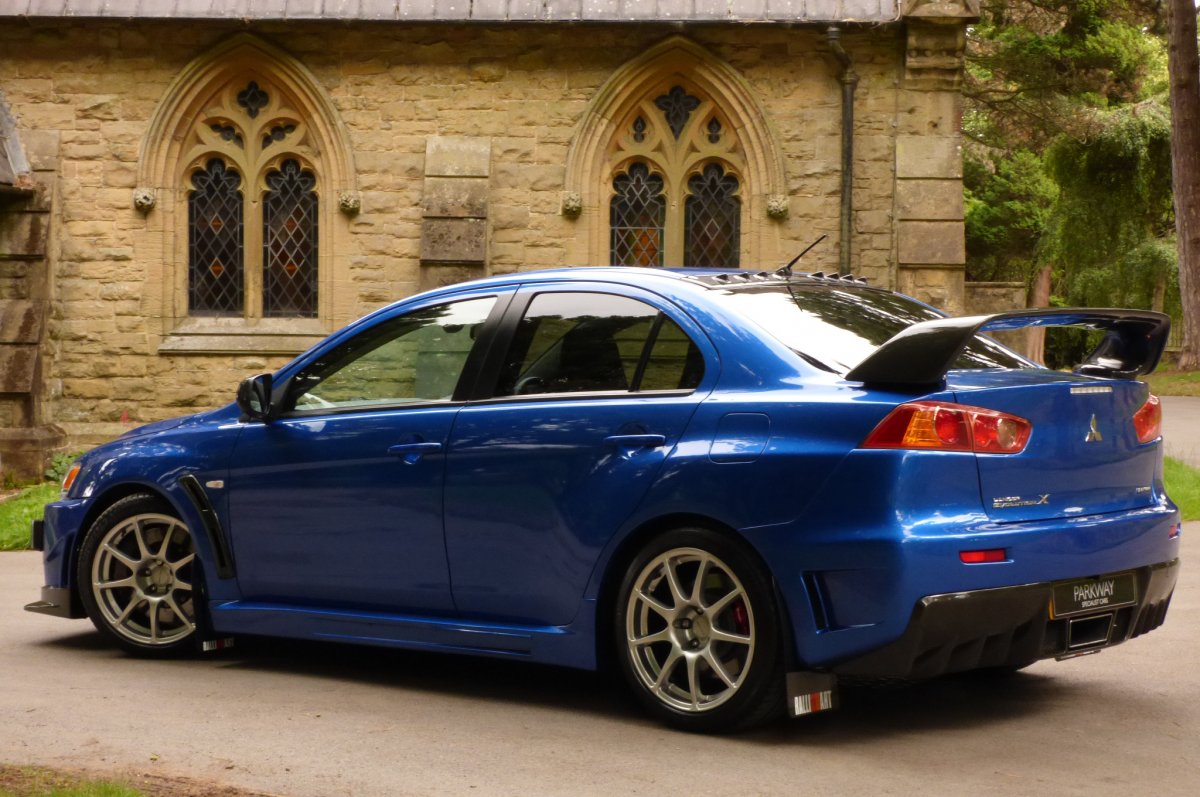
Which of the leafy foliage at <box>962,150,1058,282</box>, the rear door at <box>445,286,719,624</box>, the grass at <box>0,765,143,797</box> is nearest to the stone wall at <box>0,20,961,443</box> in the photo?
the rear door at <box>445,286,719,624</box>

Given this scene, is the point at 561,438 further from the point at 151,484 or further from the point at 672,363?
the point at 151,484

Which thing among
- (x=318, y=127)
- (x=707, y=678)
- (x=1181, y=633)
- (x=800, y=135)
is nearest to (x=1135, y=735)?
(x=707, y=678)

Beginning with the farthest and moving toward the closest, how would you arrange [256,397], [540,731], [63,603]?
[63,603]
[256,397]
[540,731]

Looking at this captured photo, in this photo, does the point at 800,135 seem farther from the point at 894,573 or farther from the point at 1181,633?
the point at 894,573

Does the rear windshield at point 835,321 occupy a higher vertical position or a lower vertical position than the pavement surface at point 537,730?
higher

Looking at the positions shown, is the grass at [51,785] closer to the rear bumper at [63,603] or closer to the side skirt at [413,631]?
the side skirt at [413,631]

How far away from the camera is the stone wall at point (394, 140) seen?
15828 millimetres

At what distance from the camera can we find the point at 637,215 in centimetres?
1655

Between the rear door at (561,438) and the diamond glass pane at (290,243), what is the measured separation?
1115 cm

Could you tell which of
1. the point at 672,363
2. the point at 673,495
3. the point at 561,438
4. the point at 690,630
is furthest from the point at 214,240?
the point at 690,630

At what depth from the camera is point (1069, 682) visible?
20.4 ft

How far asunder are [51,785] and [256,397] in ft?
7.75

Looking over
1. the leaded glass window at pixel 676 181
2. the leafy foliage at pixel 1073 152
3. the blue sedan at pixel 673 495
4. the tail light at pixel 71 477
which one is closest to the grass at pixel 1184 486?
the leaded glass window at pixel 676 181

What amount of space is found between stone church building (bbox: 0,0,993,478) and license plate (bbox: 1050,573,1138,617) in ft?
33.5
